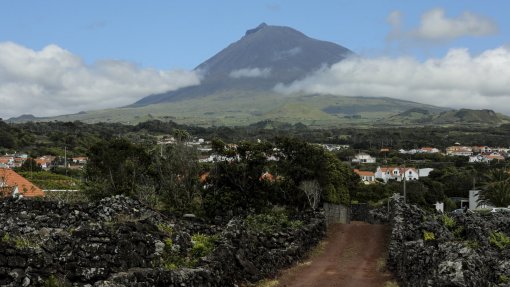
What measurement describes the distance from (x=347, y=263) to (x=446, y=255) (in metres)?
9.14

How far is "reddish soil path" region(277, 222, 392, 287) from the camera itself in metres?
18.5

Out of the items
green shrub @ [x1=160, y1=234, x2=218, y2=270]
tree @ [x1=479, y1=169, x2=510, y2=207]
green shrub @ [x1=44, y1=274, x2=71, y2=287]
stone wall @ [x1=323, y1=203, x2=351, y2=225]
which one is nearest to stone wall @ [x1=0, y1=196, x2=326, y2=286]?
green shrub @ [x1=44, y1=274, x2=71, y2=287]

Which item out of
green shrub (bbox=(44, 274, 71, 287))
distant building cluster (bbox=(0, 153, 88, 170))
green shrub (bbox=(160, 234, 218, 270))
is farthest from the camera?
distant building cluster (bbox=(0, 153, 88, 170))

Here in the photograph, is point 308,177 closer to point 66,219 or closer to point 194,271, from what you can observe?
point 66,219

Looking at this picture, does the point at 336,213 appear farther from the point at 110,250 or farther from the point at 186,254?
the point at 110,250

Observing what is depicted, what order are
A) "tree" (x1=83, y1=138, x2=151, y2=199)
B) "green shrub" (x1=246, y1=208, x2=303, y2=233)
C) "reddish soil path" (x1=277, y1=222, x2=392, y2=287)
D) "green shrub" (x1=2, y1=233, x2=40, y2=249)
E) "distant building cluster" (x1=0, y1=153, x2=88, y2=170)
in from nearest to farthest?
1. "green shrub" (x1=2, y1=233, x2=40, y2=249)
2. "reddish soil path" (x1=277, y1=222, x2=392, y2=287)
3. "green shrub" (x1=246, y1=208, x2=303, y2=233)
4. "tree" (x1=83, y1=138, x2=151, y2=199)
5. "distant building cluster" (x1=0, y1=153, x2=88, y2=170)

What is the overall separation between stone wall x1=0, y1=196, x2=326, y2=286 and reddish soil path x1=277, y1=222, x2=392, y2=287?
922 millimetres

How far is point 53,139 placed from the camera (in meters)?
132

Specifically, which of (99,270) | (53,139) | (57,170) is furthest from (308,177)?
(53,139)

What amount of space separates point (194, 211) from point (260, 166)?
4484 millimetres

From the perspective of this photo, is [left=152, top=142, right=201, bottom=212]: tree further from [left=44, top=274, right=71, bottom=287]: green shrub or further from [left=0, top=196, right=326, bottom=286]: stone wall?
[left=44, top=274, right=71, bottom=287]: green shrub

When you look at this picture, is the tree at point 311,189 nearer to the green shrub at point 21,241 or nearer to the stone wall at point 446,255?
the stone wall at point 446,255

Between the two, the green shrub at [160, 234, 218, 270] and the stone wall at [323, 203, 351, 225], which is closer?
the green shrub at [160, 234, 218, 270]

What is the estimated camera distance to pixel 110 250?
13.6 m
